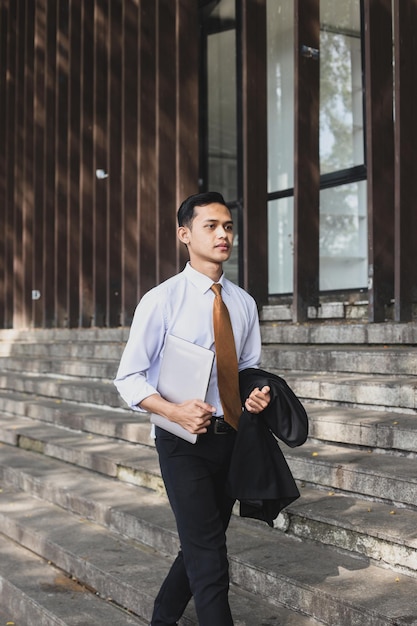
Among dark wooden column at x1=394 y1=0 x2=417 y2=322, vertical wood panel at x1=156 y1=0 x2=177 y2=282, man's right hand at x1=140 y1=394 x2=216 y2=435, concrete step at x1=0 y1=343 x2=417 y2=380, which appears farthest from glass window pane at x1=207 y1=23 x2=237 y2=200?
man's right hand at x1=140 y1=394 x2=216 y2=435

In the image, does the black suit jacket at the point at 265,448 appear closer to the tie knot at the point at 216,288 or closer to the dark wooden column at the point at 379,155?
the tie knot at the point at 216,288

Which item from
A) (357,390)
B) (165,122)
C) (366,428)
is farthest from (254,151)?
(366,428)

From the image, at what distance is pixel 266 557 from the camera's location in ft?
11.1

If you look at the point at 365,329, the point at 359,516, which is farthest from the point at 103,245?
the point at 359,516

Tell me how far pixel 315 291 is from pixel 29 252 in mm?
5780

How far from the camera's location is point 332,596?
9.43ft

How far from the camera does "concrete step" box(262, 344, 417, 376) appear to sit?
4562 millimetres

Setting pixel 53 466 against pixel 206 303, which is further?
pixel 53 466

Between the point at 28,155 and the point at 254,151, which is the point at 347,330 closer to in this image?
the point at 254,151

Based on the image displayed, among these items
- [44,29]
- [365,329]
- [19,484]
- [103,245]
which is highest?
[44,29]

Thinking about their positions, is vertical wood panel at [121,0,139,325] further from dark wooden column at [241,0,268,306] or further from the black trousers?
the black trousers

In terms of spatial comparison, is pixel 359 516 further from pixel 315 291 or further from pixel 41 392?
pixel 41 392

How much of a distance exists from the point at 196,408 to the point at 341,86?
725cm

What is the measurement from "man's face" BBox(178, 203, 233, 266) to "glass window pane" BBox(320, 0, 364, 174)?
630 cm
